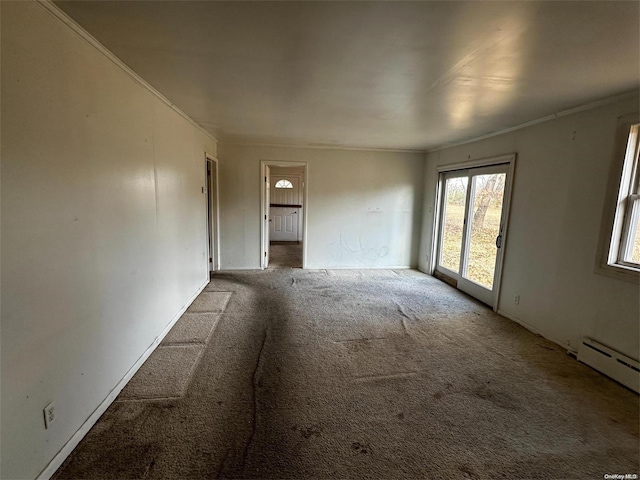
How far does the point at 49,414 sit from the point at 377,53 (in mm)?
2647

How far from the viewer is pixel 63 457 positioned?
5.08 ft

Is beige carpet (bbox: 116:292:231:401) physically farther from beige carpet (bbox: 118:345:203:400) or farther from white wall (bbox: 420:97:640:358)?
white wall (bbox: 420:97:640:358)

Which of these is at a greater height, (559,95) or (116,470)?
(559,95)

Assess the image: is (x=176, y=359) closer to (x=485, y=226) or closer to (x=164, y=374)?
(x=164, y=374)

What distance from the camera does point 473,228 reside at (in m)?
4.35

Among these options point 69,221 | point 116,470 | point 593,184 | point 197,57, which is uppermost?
point 197,57

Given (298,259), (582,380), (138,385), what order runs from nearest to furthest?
(138,385), (582,380), (298,259)

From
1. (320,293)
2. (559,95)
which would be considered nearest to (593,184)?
(559,95)

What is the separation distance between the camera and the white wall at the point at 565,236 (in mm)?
2468

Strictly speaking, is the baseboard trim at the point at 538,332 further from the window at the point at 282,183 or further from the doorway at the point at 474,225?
the window at the point at 282,183

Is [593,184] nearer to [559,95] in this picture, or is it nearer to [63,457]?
[559,95]

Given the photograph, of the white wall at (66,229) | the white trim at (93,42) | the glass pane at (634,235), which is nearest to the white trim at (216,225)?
the white trim at (93,42)

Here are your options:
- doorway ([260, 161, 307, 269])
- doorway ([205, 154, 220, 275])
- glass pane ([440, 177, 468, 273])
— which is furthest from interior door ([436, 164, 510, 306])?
doorway ([205, 154, 220, 275])

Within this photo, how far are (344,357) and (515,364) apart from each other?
1.49m
